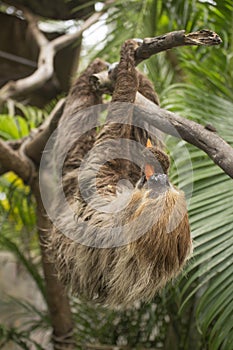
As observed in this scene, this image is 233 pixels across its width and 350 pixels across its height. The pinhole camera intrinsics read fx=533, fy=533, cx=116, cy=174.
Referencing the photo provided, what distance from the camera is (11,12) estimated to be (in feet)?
11.9

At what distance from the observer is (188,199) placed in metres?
1.61

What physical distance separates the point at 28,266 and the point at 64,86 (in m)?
1.58

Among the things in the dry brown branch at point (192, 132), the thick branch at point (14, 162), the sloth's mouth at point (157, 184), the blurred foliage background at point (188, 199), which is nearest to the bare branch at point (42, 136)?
the thick branch at point (14, 162)

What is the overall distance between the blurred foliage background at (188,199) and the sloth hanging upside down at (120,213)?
0.22m

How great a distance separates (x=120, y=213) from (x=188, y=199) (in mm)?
352

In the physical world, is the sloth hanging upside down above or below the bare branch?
above

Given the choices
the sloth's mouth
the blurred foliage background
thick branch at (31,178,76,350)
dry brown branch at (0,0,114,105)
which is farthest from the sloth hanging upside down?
dry brown branch at (0,0,114,105)

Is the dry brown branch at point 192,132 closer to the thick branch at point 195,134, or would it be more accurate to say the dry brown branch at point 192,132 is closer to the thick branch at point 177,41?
the thick branch at point 195,134

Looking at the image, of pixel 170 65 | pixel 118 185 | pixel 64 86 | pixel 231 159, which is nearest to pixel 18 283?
pixel 64 86

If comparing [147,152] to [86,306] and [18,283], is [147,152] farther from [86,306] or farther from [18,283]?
[18,283]

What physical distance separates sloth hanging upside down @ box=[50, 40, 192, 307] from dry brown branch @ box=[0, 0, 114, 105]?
667 mm

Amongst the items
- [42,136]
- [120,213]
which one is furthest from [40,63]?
[120,213]

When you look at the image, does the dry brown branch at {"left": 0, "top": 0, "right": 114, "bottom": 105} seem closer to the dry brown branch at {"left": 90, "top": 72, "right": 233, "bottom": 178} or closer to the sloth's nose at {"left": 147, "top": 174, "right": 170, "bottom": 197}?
the dry brown branch at {"left": 90, "top": 72, "right": 233, "bottom": 178}

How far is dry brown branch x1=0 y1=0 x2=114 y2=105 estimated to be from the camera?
7.77ft
